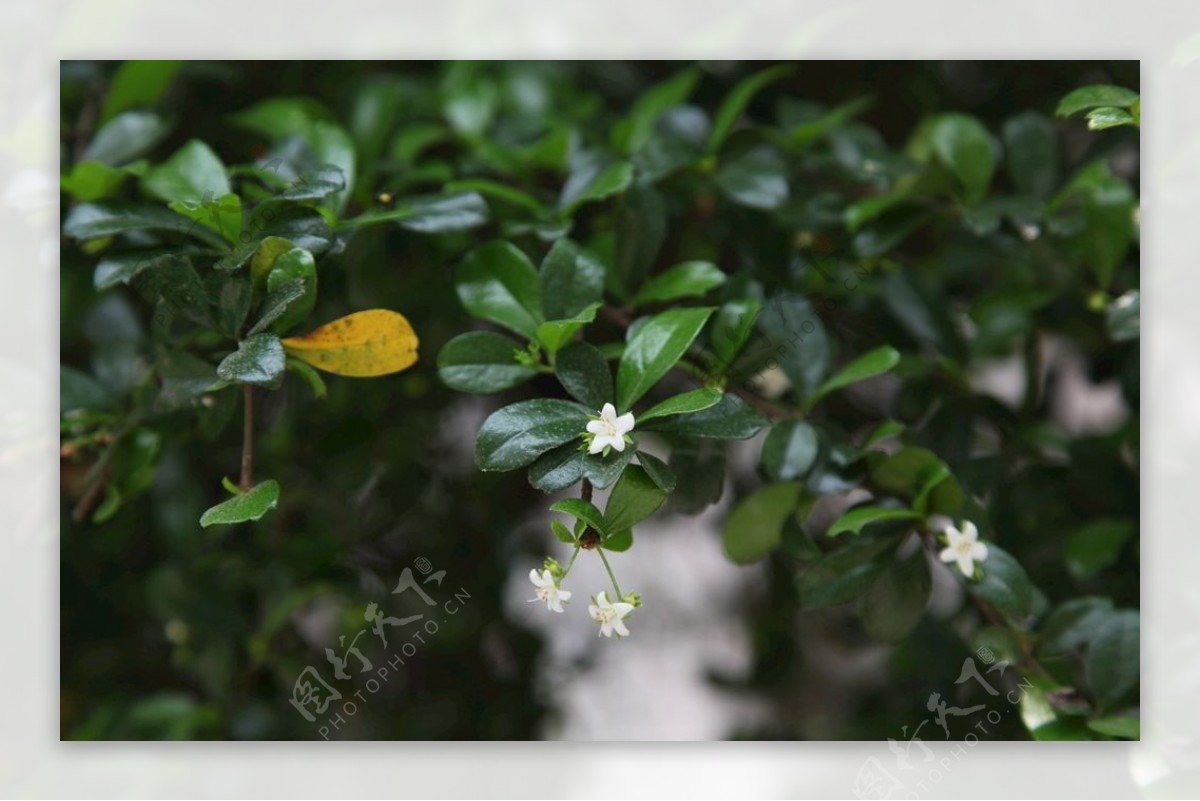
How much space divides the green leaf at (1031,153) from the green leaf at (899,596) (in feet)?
1.36

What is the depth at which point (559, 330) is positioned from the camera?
28.8 inches

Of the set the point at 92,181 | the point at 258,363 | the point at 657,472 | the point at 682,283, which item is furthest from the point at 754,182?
the point at 92,181

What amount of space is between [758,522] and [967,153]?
0.41m

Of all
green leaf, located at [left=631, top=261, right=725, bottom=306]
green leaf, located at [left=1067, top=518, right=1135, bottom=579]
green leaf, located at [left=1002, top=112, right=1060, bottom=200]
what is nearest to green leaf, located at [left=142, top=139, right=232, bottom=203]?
green leaf, located at [left=631, top=261, right=725, bottom=306]

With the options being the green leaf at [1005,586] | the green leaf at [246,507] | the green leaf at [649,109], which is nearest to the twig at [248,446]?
the green leaf at [246,507]

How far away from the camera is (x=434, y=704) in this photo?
3.95 ft

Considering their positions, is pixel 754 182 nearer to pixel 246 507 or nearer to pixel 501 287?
pixel 501 287

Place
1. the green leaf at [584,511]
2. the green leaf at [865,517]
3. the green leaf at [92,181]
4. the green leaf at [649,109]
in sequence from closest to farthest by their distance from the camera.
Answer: the green leaf at [584,511]
the green leaf at [865,517]
the green leaf at [92,181]
the green leaf at [649,109]

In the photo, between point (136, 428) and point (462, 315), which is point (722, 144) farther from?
point (136, 428)

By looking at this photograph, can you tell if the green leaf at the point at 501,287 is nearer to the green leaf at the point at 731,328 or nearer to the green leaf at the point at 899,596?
the green leaf at the point at 731,328

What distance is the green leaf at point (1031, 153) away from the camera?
3.31 feet

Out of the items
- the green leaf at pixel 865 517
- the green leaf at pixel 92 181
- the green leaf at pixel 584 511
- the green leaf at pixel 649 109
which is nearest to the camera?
the green leaf at pixel 584 511

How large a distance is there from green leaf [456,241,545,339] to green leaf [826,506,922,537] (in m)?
0.28

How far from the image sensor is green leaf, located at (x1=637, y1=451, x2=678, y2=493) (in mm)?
675
